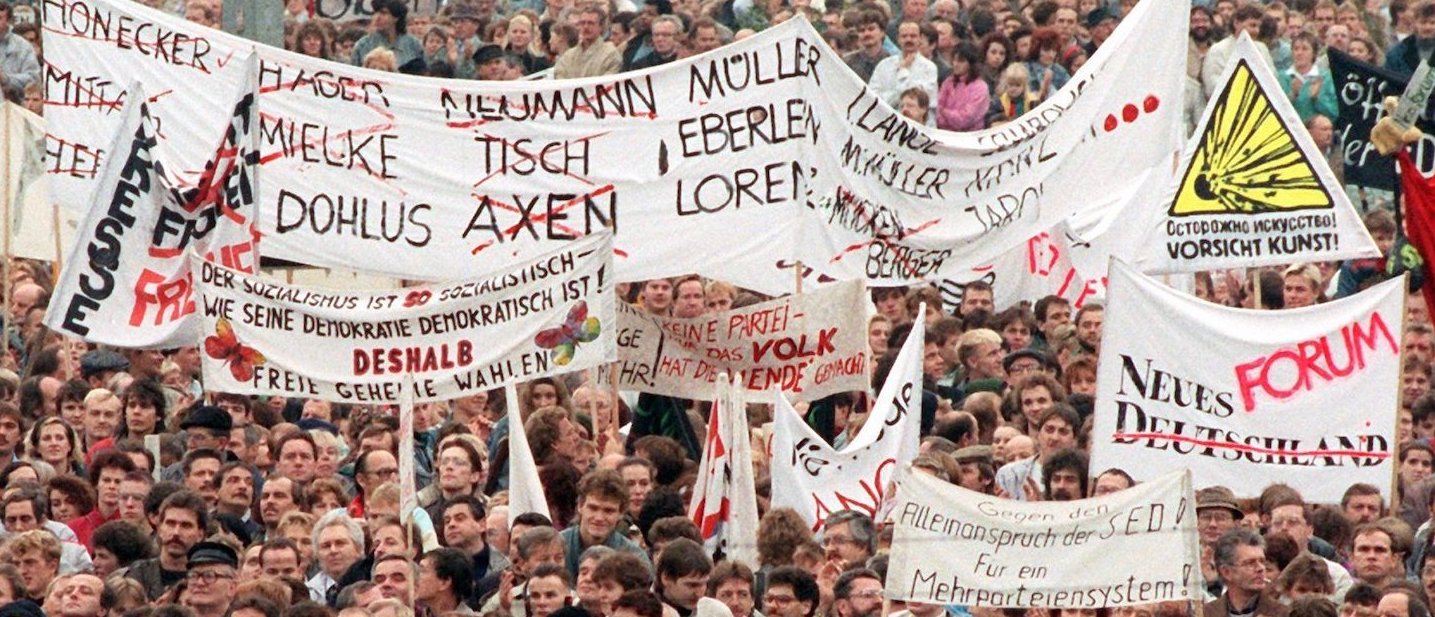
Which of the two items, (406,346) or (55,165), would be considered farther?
(55,165)

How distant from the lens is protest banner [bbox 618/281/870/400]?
1848cm

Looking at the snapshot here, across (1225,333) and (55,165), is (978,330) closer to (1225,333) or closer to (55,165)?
(1225,333)

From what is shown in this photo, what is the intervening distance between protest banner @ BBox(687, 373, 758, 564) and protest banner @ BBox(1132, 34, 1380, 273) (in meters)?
3.17

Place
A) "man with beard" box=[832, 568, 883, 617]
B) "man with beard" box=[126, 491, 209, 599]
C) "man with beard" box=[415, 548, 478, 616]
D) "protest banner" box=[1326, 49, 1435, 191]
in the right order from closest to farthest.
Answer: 1. "man with beard" box=[832, 568, 883, 617]
2. "man with beard" box=[415, 548, 478, 616]
3. "man with beard" box=[126, 491, 209, 599]
4. "protest banner" box=[1326, 49, 1435, 191]

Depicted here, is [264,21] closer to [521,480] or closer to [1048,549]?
[521,480]

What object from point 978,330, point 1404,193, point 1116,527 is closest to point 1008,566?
point 1116,527

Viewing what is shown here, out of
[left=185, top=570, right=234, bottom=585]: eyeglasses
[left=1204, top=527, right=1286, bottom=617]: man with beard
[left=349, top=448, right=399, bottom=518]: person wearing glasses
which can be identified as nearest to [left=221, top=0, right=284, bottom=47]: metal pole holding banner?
[left=349, top=448, right=399, bottom=518]: person wearing glasses

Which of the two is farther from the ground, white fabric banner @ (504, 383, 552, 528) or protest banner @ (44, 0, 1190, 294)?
protest banner @ (44, 0, 1190, 294)

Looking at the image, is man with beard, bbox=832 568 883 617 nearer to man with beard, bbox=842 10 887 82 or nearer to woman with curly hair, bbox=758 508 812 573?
woman with curly hair, bbox=758 508 812 573

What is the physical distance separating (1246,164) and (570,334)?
11.7ft

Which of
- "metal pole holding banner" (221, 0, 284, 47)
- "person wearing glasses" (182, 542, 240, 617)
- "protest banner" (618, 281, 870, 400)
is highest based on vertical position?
"metal pole holding banner" (221, 0, 284, 47)

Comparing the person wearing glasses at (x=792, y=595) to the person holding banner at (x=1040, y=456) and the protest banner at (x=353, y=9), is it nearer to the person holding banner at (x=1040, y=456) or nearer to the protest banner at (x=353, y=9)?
the person holding banner at (x=1040, y=456)

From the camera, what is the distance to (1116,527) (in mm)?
14070

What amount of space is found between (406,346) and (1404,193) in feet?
15.0
